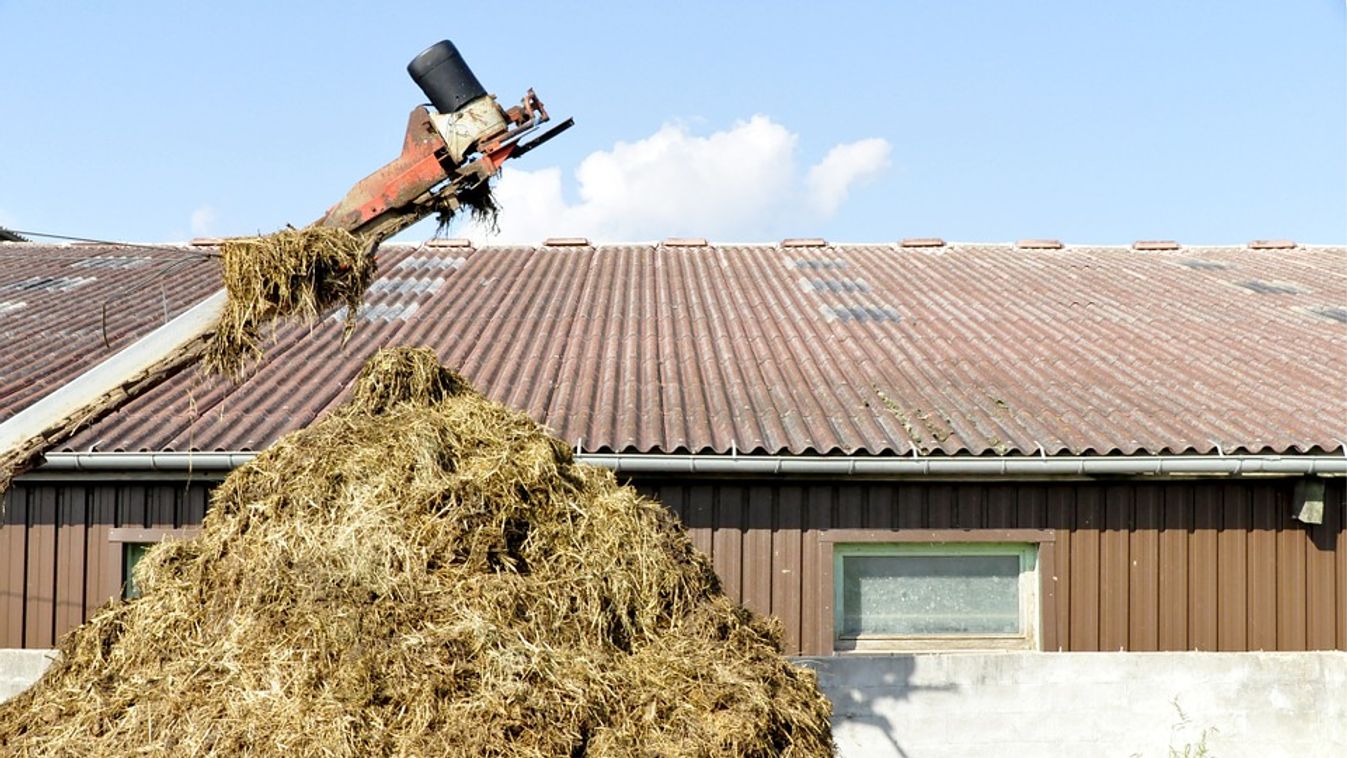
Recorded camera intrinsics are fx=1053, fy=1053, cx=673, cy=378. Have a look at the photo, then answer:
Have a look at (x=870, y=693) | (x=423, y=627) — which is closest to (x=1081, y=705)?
(x=870, y=693)

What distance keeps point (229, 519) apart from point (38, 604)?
3.39 m

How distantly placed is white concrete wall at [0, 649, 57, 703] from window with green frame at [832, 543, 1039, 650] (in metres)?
5.13

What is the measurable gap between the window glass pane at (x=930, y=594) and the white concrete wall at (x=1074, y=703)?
0.34 metres

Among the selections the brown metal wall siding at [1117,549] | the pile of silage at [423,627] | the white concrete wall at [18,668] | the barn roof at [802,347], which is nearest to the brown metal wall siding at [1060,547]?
the brown metal wall siding at [1117,549]

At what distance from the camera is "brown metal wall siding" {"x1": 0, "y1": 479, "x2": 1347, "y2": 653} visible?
672 cm

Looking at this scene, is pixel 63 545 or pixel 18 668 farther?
pixel 63 545

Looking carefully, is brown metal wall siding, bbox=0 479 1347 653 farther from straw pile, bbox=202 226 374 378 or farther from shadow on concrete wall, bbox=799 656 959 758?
straw pile, bbox=202 226 374 378

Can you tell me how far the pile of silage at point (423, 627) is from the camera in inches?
145

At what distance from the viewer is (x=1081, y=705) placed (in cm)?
663

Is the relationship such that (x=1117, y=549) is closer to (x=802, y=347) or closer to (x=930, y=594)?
(x=930, y=594)

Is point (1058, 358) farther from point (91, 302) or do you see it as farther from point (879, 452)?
point (91, 302)

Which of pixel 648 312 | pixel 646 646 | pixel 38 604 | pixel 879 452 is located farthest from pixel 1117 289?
pixel 38 604

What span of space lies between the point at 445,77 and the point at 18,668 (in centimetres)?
496

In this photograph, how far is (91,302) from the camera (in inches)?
405
